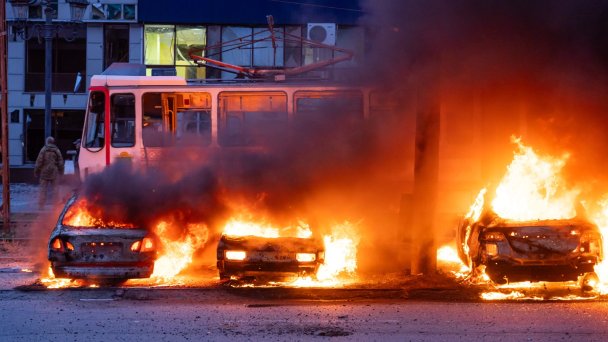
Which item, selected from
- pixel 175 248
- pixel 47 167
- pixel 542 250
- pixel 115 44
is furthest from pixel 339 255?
pixel 115 44

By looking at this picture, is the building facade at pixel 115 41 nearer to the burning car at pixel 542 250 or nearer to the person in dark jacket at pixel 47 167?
the person in dark jacket at pixel 47 167

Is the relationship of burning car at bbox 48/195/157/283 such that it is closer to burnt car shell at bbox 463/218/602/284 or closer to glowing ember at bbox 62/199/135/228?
glowing ember at bbox 62/199/135/228

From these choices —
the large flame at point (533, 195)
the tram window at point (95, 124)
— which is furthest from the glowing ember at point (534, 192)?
the tram window at point (95, 124)

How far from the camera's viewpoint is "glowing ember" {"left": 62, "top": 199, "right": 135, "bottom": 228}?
937cm

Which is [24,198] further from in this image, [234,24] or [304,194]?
[304,194]

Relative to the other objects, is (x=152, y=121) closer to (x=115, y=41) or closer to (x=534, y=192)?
(x=534, y=192)

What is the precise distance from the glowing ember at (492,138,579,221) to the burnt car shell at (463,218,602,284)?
0.50 m

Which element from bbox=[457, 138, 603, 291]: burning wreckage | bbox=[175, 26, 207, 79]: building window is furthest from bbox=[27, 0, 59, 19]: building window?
bbox=[457, 138, 603, 291]: burning wreckage

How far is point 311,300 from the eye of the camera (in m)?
8.16

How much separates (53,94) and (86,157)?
46.0ft

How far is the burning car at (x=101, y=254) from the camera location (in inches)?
348

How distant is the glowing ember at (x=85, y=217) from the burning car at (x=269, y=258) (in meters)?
1.40

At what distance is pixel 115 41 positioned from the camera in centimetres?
2606

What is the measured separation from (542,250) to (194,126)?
6.86 m
